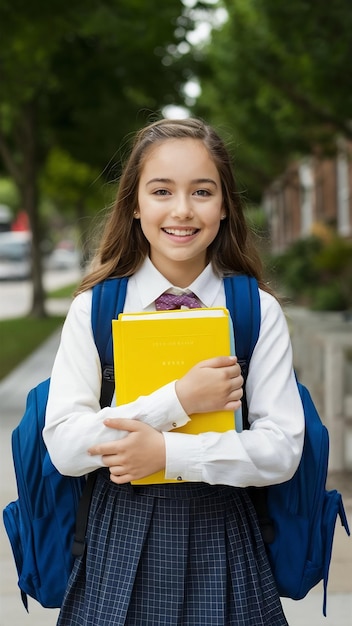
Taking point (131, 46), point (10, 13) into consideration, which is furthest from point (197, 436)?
point (131, 46)

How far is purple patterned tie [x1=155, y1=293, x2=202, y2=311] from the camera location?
2.26 meters

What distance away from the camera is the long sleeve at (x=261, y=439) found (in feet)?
6.57

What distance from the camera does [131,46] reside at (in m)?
15.7

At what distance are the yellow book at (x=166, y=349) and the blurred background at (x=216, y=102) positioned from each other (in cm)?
239

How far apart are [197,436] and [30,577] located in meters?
0.59

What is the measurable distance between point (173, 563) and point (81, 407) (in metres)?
0.39

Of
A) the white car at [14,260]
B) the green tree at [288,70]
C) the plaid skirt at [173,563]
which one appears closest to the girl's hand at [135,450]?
the plaid skirt at [173,563]

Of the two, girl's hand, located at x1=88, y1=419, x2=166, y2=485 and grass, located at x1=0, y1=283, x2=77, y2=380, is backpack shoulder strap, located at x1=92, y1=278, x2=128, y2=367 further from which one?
grass, located at x1=0, y1=283, x2=77, y2=380

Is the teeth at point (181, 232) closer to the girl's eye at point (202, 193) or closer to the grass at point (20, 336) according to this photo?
the girl's eye at point (202, 193)

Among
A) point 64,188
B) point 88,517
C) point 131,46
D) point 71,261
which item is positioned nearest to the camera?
point 88,517

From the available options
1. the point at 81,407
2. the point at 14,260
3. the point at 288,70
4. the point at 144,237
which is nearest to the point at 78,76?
the point at 288,70

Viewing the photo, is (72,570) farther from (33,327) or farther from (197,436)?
(33,327)

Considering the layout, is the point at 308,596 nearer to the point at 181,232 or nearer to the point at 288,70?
the point at 181,232

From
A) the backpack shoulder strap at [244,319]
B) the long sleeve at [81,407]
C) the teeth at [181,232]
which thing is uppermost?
the teeth at [181,232]
